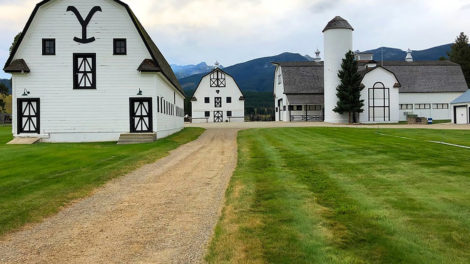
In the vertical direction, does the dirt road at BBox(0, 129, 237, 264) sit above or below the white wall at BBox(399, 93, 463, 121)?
below

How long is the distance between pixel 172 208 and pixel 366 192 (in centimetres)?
443

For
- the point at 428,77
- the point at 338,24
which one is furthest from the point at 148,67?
the point at 428,77

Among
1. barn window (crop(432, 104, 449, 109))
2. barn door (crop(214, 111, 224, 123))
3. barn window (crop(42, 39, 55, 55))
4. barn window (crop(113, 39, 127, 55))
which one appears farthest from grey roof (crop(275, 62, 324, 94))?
barn window (crop(42, 39, 55, 55))

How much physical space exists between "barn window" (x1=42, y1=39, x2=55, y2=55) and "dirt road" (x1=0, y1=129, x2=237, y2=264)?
18.4 m

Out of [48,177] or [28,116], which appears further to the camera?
[28,116]

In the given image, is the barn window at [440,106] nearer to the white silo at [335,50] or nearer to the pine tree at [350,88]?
the pine tree at [350,88]

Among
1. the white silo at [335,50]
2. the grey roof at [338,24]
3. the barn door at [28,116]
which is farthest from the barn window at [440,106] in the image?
the barn door at [28,116]

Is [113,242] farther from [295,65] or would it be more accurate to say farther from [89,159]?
[295,65]

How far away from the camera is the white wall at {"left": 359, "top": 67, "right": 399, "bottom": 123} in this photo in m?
50.9

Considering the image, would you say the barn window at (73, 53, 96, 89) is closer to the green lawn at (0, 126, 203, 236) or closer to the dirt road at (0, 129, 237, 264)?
the green lawn at (0, 126, 203, 236)

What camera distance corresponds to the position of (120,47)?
25.7 meters

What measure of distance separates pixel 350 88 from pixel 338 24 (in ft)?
30.4

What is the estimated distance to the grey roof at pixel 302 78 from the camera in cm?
→ 6100

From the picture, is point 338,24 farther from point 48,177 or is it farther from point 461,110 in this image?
point 48,177
